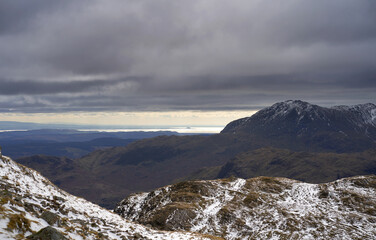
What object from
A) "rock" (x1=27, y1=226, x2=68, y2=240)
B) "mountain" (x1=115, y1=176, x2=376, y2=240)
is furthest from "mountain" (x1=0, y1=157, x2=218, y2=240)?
"mountain" (x1=115, y1=176, x2=376, y2=240)

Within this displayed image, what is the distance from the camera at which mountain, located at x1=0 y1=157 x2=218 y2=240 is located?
21.8 m

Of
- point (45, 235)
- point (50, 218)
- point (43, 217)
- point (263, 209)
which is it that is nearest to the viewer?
point (45, 235)

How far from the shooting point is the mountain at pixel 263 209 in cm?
6319

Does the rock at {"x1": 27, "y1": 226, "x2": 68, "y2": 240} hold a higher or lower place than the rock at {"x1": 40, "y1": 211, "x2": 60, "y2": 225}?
higher

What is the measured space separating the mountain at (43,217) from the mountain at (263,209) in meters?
27.8

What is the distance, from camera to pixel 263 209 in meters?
76.4

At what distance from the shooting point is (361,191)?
86875 mm

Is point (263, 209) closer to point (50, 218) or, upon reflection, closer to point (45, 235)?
point (50, 218)

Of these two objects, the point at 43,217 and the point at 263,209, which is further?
the point at 263,209

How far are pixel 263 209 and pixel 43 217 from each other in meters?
62.0

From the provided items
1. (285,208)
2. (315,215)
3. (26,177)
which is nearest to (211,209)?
(285,208)

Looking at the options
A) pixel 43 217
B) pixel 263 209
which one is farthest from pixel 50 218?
pixel 263 209

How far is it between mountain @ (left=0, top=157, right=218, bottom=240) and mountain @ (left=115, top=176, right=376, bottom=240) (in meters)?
27.8

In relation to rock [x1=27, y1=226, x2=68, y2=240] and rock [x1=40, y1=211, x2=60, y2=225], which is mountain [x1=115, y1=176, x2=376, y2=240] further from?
rock [x1=27, y1=226, x2=68, y2=240]
